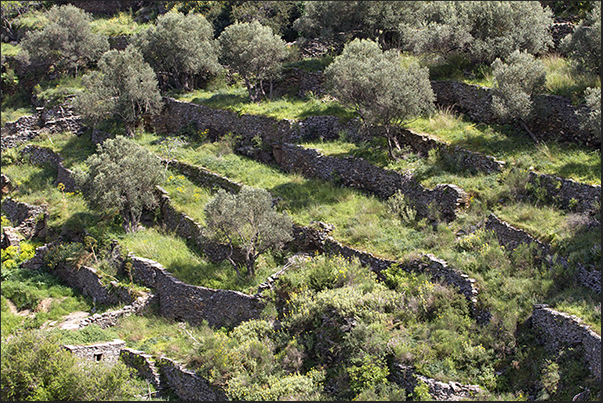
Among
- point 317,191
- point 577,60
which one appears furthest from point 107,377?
point 577,60

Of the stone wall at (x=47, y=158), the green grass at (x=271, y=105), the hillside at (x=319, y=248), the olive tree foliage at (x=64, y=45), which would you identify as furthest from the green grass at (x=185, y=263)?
the olive tree foliage at (x=64, y=45)

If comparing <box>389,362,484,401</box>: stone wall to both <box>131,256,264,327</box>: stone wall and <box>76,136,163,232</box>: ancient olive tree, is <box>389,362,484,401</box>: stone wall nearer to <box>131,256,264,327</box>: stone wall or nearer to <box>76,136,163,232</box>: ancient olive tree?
<box>131,256,264,327</box>: stone wall

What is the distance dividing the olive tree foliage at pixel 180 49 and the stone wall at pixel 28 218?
10407 mm

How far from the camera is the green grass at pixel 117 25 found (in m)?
38.9

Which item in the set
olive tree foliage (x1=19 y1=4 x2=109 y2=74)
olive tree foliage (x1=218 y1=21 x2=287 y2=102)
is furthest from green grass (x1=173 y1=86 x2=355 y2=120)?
olive tree foliage (x1=19 y1=4 x2=109 y2=74)

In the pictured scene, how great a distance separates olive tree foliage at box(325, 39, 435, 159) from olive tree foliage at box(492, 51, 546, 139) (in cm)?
253

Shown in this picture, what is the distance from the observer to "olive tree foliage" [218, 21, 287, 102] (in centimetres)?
2900

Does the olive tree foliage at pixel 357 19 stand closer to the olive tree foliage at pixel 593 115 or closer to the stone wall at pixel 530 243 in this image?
the olive tree foliage at pixel 593 115

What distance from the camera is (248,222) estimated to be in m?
20.2

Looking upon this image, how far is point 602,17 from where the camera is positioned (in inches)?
830

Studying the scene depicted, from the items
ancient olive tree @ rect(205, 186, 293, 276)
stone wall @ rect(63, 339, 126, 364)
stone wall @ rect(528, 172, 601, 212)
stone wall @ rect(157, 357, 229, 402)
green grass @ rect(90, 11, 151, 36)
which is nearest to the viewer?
stone wall @ rect(157, 357, 229, 402)

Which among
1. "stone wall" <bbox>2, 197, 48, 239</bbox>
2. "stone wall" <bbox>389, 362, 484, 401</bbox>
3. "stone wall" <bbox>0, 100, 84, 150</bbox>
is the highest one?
"stone wall" <bbox>0, 100, 84, 150</bbox>

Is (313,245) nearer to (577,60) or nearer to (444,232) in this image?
(444,232)

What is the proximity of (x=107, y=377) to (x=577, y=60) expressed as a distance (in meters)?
19.4
